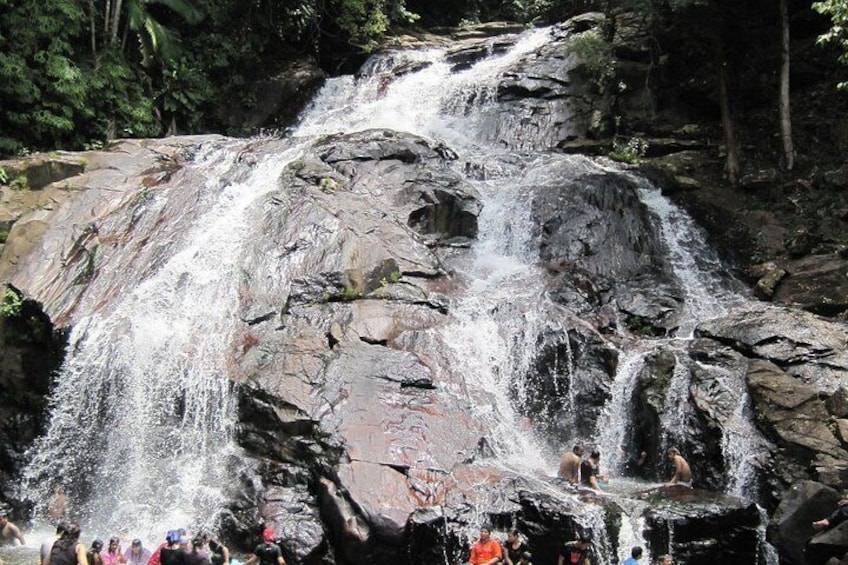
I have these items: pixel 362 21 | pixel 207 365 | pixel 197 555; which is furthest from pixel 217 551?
pixel 362 21

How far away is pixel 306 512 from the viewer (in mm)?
10391

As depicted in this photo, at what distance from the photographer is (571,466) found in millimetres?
11102

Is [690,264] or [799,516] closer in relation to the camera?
[799,516]

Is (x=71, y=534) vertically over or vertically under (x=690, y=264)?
under

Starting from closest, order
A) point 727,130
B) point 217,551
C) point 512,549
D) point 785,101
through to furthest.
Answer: point 512,549, point 217,551, point 785,101, point 727,130

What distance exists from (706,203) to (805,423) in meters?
8.12

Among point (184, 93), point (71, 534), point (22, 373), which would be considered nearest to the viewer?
point (71, 534)

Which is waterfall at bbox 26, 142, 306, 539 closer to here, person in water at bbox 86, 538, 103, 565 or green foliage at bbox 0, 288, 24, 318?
green foliage at bbox 0, 288, 24, 318

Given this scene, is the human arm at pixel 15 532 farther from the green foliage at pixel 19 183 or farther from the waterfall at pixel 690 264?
the waterfall at pixel 690 264

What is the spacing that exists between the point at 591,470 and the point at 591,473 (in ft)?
Answer: 0.15

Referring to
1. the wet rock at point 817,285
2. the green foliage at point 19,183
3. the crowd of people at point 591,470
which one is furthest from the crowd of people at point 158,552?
the wet rock at point 817,285

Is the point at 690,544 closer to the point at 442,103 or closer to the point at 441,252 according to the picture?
the point at 441,252

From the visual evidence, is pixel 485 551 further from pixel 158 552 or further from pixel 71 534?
pixel 71 534

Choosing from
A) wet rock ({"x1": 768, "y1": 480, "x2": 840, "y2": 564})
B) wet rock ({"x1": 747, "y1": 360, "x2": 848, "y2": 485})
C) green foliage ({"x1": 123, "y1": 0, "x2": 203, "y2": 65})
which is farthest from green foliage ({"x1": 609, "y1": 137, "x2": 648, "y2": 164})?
green foliage ({"x1": 123, "y1": 0, "x2": 203, "y2": 65})
